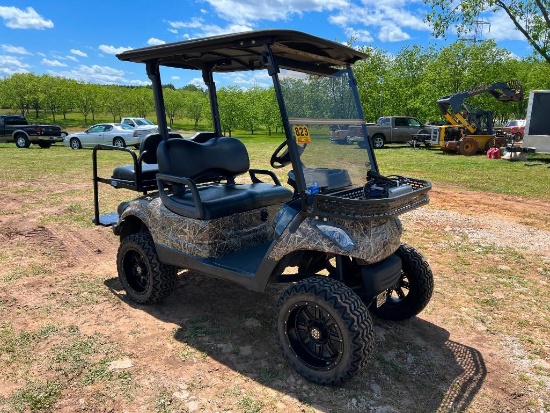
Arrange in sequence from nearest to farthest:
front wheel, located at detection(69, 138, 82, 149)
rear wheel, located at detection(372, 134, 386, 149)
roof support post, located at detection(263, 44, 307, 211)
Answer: roof support post, located at detection(263, 44, 307, 211), front wheel, located at detection(69, 138, 82, 149), rear wheel, located at detection(372, 134, 386, 149)

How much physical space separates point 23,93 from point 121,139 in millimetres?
37014

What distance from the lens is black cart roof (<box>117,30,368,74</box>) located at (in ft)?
9.61

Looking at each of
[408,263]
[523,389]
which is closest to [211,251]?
[408,263]

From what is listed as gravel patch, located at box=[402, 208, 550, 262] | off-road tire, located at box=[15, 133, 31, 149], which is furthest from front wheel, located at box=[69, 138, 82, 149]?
gravel patch, located at box=[402, 208, 550, 262]

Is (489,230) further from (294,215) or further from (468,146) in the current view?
(468,146)

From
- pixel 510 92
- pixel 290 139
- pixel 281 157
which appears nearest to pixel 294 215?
pixel 290 139

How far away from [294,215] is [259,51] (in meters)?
1.46

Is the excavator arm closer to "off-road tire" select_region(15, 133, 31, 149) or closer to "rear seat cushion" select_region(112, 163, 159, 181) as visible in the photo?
"rear seat cushion" select_region(112, 163, 159, 181)

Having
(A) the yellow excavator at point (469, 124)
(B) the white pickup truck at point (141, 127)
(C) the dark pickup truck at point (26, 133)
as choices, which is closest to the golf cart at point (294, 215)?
(A) the yellow excavator at point (469, 124)

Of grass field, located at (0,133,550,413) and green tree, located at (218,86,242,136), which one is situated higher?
green tree, located at (218,86,242,136)

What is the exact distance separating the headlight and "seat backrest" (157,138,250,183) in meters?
1.67

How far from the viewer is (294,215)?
3.09 meters

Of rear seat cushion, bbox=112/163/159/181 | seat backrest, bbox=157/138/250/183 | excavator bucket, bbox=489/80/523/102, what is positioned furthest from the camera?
excavator bucket, bbox=489/80/523/102

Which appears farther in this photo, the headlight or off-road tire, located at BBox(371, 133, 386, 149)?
off-road tire, located at BBox(371, 133, 386, 149)
